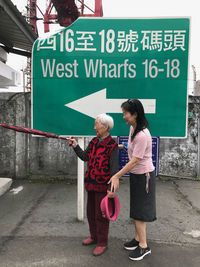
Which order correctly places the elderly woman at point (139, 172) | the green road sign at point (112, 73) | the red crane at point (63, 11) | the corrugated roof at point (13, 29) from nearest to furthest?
1. the elderly woman at point (139, 172)
2. the green road sign at point (112, 73)
3. the corrugated roof at point (13, 29)
4. the red crane at point (63, 11)

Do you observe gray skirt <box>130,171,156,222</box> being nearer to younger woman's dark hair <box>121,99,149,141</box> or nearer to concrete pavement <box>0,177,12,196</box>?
younger woman's dark hair <box>121,99,149,141</box>

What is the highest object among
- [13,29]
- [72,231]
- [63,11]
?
[63,11]

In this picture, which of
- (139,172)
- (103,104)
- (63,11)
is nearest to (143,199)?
(139,172)

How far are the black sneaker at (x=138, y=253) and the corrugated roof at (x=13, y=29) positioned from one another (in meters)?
3.83

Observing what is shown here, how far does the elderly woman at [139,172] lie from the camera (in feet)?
7.34

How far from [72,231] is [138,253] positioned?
0.98 m

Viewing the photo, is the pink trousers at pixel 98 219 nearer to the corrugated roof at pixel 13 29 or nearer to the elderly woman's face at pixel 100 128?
the elderly woman's face at pixel 100 128

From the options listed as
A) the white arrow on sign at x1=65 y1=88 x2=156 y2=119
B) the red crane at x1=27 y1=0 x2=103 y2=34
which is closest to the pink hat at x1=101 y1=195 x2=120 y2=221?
the white arrow on sign at x1=65 y1=88 x2=156 y2=119

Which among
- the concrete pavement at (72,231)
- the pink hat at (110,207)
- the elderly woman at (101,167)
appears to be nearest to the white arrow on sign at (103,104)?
the elderly woman at (101,167)

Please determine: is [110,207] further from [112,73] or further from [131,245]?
[112,73]

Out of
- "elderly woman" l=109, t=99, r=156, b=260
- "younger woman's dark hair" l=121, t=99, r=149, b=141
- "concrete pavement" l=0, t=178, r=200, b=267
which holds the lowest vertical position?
"concrete pavement" l=0, t=178, r=200, b=267

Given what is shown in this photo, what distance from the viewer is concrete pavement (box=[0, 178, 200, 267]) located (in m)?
2.41

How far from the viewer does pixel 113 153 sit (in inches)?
94.2

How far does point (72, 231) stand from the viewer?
3.04m
